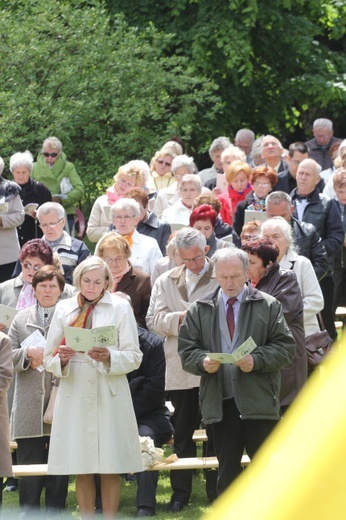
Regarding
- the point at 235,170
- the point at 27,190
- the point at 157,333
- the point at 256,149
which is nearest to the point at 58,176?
the point at 27,190

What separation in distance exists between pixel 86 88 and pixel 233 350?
9.35m

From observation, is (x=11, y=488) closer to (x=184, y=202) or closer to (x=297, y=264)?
(x=297, y=264)

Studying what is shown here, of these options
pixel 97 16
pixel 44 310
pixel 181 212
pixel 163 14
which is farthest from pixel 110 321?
pixel 163 14

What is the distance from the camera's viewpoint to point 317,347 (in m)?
→ 8.50

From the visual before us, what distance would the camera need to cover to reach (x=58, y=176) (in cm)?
1429

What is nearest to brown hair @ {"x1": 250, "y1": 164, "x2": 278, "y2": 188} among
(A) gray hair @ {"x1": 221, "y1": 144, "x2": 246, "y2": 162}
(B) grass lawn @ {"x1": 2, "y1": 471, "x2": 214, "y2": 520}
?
(A) gray hair @ {"x1": 221, "y1": 144, "x2": 246, "y2": 162}

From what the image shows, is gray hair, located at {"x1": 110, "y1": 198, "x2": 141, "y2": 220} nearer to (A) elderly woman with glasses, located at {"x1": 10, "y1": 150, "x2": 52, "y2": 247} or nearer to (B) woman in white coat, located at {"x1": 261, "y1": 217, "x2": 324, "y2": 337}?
(B) woman in white coat, located at {"x1": 261, "y1": 217, "x2": 324, "y2": 337}

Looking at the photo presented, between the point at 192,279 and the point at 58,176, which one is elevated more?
the point at 58,176

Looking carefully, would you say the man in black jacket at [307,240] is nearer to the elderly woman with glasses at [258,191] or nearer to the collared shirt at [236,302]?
the elderly woman with glasses at [258,191]

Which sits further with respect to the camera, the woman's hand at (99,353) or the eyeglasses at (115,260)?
the eyeglasses at (115,260)

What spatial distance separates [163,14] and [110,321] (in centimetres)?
1279

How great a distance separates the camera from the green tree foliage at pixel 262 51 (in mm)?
18578

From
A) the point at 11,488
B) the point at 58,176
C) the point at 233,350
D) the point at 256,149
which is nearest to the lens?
the point at 233,350

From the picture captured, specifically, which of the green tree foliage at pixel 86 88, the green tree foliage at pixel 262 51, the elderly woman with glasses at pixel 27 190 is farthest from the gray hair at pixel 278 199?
the green tree foliage at pixel 262 51
